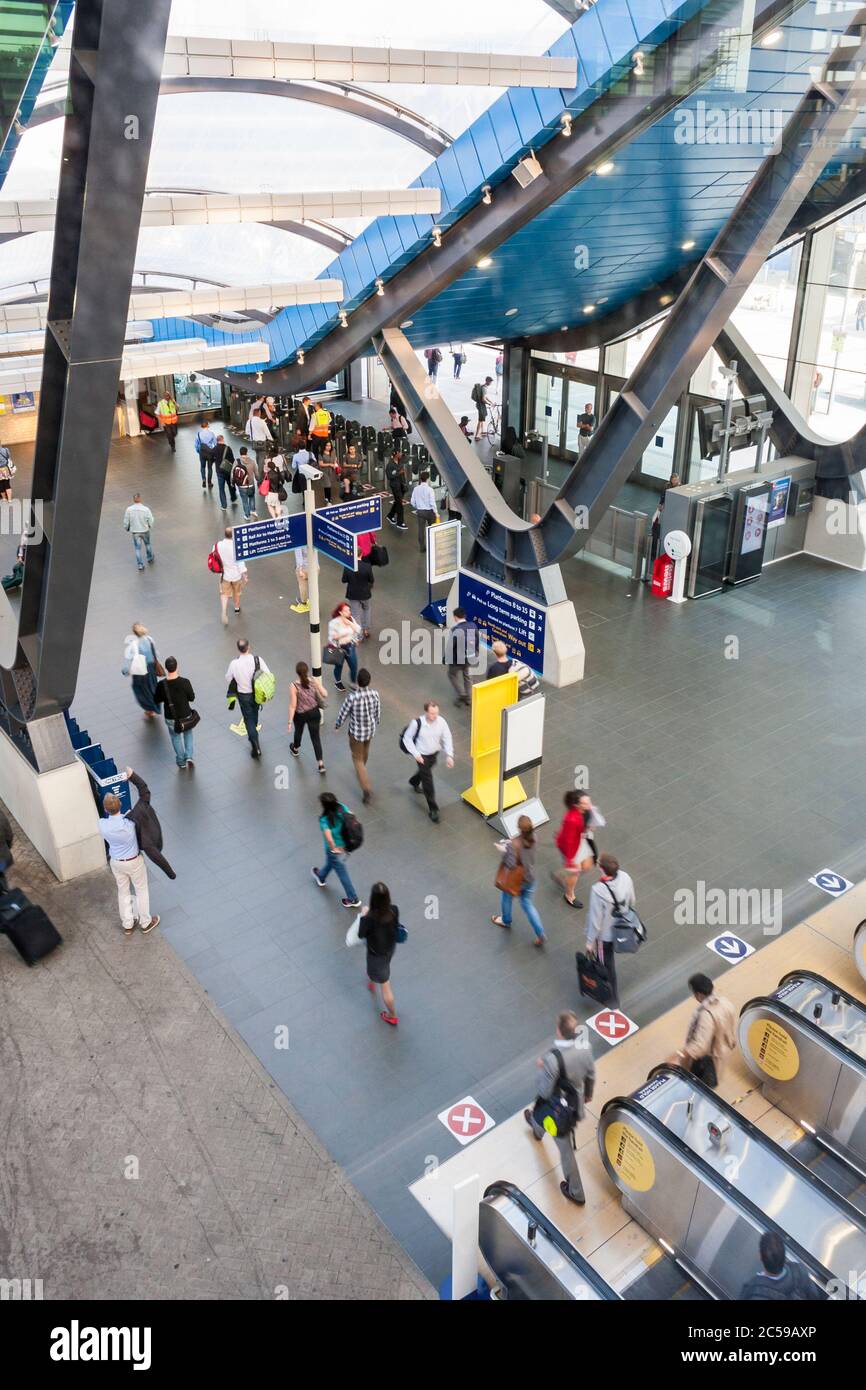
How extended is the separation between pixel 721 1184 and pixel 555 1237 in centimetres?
111

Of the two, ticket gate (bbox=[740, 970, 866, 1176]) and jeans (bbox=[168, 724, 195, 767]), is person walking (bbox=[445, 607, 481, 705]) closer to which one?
jeans (bbox=[168, 724, 195, 767])

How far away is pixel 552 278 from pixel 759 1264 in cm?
1499

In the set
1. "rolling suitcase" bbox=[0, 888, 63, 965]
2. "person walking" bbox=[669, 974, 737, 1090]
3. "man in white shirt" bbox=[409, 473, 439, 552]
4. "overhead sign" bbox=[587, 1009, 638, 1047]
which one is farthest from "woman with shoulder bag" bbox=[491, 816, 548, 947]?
"man in white shirt" bbox=[409, 473, 439, 552]

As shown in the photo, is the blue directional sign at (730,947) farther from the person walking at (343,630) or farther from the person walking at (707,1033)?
the person walking at (343,630)

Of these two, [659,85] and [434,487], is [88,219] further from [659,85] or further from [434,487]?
[434,487]

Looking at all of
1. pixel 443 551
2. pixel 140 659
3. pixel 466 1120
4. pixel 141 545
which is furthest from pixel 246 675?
pixel 141 545

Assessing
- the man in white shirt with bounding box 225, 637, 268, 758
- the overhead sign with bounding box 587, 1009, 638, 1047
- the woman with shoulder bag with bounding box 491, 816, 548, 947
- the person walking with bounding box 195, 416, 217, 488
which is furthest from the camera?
the person walking with bounding box 195, 416, 217, 488

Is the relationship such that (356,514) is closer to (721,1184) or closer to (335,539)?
(335,539)

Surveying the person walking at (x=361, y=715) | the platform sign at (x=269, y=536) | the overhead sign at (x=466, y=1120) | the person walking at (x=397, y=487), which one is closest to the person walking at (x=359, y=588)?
the platform sign at (x=269, y=536)

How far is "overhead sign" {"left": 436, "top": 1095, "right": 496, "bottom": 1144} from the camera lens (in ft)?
27.2

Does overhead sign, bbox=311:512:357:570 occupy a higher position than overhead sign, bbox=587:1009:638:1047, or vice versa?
overhead sign, bbox=311:512:357:570

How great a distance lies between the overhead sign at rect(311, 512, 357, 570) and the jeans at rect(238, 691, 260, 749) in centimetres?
207

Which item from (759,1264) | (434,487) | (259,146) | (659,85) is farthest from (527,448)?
(759,1264)

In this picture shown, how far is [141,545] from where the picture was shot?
18.7 meters
